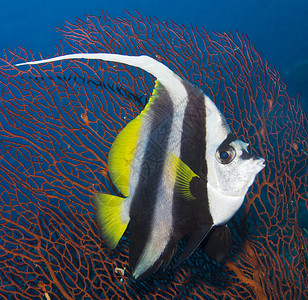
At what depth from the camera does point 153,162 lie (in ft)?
3.95

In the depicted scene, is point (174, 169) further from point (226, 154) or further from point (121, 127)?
point (121, 127)

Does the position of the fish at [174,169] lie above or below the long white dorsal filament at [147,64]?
below

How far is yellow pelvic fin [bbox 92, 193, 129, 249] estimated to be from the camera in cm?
131

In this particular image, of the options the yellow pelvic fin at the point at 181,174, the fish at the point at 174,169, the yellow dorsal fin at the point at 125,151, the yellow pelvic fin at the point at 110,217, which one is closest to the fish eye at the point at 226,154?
the fish at the point at 174,169

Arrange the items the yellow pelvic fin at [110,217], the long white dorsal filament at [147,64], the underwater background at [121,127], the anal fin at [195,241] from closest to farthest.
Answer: the long white dorsal filament at [147,64], the anal fin at [195,241], the yellow pelvic fin at [110,217], the underwater background at [121,127]

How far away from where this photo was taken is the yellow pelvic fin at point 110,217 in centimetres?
131

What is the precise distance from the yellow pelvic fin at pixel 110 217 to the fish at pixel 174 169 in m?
0.01

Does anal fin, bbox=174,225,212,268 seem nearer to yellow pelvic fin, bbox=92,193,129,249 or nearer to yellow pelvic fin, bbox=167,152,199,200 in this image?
yellow pelvic fin, bbox=167,152,199,200

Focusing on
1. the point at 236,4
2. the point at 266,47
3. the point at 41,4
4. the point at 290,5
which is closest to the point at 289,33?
the point at 266,47

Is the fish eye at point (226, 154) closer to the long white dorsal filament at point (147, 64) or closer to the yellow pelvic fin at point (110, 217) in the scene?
the long white dorsal filament at point (147, 64)

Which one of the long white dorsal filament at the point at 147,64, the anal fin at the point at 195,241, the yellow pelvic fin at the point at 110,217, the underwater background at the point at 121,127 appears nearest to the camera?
the long white dorsal filament at the point at 147,64

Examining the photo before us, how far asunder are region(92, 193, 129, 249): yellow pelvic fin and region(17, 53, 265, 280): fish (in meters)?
0.01

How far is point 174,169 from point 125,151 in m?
0.25

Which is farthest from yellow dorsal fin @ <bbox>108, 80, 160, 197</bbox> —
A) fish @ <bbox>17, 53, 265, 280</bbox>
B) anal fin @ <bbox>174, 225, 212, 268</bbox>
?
anal fin @ <bbox>174, 225, 212, 268</bbox>
